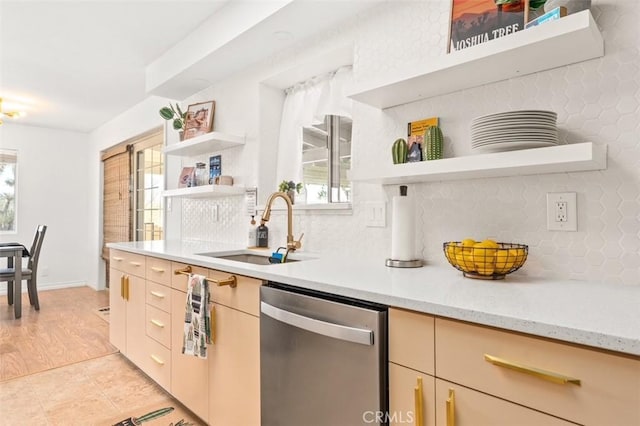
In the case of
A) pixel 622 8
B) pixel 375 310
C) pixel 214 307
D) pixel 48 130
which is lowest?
pixel 214 307

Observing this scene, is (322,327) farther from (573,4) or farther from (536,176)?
(573,4)

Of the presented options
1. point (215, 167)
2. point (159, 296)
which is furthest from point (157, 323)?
point (215, 167)

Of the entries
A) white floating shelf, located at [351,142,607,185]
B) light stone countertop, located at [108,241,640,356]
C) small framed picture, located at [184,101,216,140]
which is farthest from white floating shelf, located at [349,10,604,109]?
small framed picture, located at [184,101,216,140]

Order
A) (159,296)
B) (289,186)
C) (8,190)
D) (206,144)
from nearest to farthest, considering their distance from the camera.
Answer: (159,296), (289,186), (206,144), (8,190)

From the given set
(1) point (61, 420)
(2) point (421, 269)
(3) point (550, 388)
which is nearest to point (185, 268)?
(1) point (61, 420)

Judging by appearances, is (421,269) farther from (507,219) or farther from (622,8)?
(622,8)

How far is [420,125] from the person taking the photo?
171cm

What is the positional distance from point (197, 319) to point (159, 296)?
56cm

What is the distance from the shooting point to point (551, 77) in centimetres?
136

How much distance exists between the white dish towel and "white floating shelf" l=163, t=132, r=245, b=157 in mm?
1136

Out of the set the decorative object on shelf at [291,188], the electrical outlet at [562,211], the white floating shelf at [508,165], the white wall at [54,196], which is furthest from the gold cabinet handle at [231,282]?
the white wall at [54,196]

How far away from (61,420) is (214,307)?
1129mm

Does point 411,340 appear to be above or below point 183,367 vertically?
above

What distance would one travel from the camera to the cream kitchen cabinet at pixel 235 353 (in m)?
1.58
